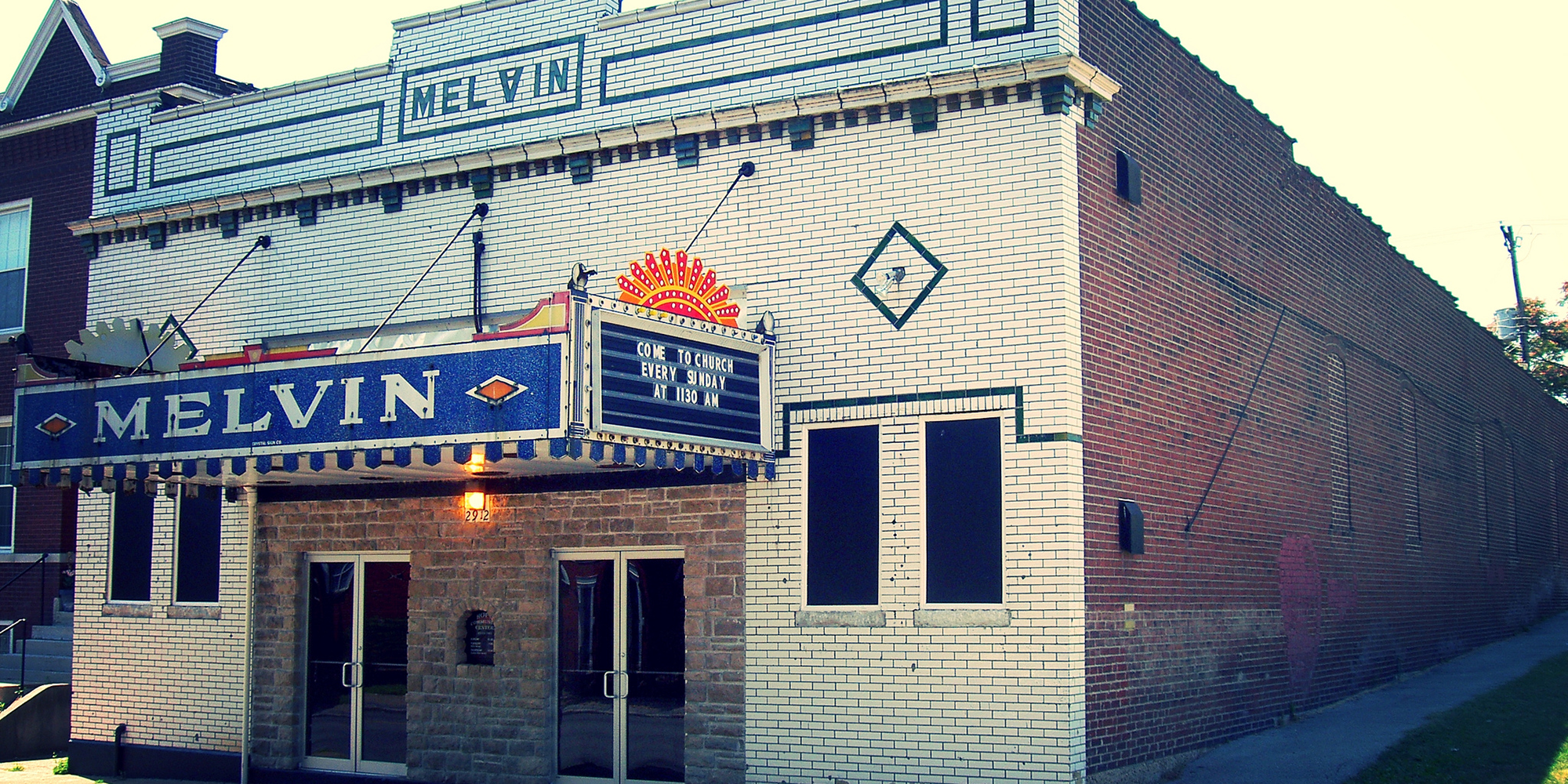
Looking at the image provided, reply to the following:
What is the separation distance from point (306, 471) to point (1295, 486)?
11.2 m

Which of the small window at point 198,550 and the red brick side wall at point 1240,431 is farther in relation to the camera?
the small window at point 198,550

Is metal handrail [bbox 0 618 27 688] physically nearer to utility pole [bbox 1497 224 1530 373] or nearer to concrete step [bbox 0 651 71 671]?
concrete step [bbox 0 651 71 671]

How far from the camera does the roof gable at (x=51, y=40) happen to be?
20984 mm

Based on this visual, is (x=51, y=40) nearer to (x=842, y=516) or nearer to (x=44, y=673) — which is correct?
(x=44, y=673)

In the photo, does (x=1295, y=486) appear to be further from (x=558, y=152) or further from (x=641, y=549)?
(x=558, y=152)

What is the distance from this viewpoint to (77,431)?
13477 mm

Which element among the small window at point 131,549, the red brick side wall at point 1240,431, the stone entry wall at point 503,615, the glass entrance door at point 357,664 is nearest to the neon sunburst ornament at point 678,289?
the stone entry wall at point 503,615

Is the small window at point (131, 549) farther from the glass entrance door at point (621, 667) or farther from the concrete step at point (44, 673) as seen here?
the glass entrance door at point (621, 667)

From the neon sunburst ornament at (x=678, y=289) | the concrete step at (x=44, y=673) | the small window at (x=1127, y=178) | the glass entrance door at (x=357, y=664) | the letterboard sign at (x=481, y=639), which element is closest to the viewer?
the neon sunburst ornament at (x=678, y=289)

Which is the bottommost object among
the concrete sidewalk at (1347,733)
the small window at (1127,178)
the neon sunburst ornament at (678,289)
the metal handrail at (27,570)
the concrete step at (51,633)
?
the concrete sidewalk at (1347,733)

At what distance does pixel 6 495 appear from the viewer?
819 inches

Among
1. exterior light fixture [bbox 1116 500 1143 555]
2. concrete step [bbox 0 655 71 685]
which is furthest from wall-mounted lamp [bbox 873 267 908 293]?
concrete step [bbox 0 655 71 685]

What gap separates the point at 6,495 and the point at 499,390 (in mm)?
13834

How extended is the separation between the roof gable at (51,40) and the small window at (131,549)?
7.64 metres
